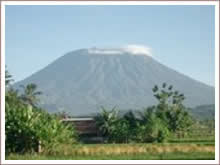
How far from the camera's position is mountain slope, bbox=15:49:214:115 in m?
84.0

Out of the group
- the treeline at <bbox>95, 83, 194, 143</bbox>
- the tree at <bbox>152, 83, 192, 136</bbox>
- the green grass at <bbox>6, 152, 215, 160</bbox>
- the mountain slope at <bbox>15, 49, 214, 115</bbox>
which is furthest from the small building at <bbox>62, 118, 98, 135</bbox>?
the mountain slope at <bbox>15, 49, 214, 115</bbox>

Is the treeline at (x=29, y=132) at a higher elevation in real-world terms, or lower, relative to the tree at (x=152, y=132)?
higher

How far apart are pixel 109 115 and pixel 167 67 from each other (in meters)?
81.0

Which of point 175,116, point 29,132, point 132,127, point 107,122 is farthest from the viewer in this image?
point 175,116

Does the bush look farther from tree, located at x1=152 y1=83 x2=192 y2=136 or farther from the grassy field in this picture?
tree, located at x1=152 y1=83 x2=192 y2=136

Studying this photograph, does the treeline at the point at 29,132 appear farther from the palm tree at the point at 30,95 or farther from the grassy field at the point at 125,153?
the palm tree at the point at 30,95

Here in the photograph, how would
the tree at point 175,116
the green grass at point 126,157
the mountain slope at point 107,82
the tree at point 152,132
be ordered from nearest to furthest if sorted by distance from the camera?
the green grass at point 126,157
the tree at point 152,132
the tree at point 175,116
the mountain slope at point 107,82

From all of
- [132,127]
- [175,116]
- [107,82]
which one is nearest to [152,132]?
[132,127]

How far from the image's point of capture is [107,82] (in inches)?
3703

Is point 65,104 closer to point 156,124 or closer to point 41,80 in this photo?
point 41,80

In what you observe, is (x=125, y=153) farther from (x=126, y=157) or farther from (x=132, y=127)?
(x=132, y=127)

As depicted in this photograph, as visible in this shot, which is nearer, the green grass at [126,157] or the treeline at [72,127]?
the green grass at [126,157]

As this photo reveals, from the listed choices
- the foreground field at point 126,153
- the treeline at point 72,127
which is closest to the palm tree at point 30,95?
the treeline at point 72,127

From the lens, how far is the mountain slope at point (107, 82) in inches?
3307
